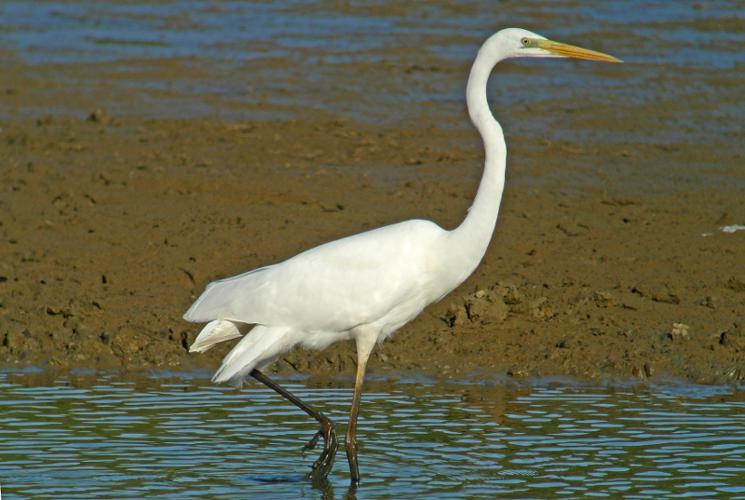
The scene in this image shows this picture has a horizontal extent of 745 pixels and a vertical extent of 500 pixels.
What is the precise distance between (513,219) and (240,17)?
25.3ft

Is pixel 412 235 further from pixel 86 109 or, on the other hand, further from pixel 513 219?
pixel 86 109

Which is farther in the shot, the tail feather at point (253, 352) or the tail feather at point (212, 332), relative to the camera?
the tail feather at point (212, 332)

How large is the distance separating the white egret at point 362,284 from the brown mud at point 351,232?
1630 millimetres

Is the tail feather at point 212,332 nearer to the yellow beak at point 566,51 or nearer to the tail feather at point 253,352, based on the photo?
the tail feather at point 253,352

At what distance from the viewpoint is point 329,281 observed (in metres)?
7.37

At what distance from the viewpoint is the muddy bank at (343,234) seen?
364 inches

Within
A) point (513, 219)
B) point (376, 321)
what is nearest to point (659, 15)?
point (513, 219)

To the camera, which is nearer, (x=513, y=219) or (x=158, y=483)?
(x=158, y=483)

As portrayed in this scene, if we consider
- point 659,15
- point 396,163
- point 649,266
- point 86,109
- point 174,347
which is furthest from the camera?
point 659,15

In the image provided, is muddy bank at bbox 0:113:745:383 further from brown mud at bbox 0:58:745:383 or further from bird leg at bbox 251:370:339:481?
bird leg at bbox 251:370:339:481

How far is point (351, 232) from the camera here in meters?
11.5

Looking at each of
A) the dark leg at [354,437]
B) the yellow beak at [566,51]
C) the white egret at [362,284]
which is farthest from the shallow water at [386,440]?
the yellow beak at [566,51]

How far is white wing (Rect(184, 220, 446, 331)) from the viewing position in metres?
7.23

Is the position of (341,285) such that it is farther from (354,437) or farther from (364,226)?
(364,226)
